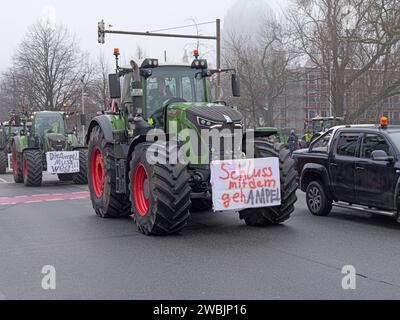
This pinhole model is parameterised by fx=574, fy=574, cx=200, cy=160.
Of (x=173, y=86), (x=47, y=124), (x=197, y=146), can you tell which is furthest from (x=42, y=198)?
(x=197, y=146)

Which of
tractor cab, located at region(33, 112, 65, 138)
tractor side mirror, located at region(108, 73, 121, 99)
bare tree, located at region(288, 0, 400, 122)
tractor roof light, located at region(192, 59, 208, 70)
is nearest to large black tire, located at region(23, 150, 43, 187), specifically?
tractor cab, located at region(33, 112, 65, 138)

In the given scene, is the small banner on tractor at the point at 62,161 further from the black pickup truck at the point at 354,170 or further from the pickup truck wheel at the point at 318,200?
the pickup truck wheel at the point at 318,200

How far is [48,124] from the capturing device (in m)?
20.8

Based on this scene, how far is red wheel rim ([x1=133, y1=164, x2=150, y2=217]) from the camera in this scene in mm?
9180

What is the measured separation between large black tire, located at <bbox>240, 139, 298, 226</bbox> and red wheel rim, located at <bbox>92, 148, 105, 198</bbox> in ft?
12.2

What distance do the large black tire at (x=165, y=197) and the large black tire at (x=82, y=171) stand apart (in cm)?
1014

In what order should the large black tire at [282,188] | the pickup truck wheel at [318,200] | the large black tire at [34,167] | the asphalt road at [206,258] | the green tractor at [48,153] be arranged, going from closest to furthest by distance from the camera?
the asphalt road at [206,258]
the large black tire at [282,188]
the pickup truck wheel at [318,200]
the large black tire at [34,167]
the green tractor at [48,153]

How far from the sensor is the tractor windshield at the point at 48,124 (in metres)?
20.6

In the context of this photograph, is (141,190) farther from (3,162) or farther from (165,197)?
(3,162)

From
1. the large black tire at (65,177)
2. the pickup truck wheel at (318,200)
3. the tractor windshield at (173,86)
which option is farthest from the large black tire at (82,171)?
the pickup truck wheel at (318,200)

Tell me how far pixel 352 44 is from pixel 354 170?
2314 cm

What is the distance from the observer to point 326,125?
3675 centimetres

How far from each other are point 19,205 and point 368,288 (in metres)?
9.99
